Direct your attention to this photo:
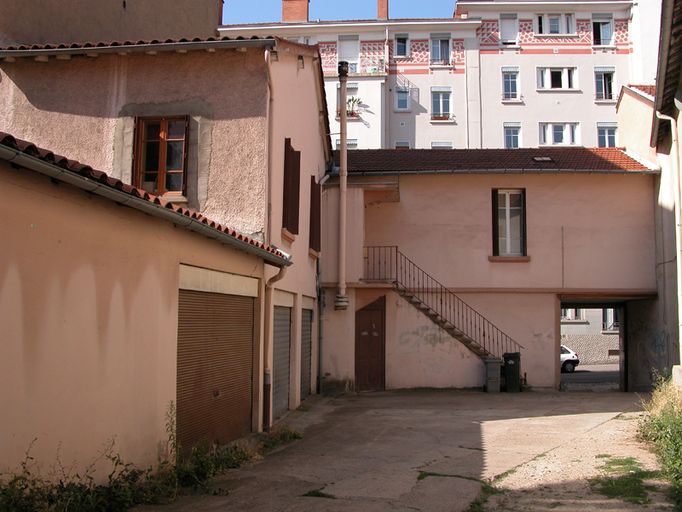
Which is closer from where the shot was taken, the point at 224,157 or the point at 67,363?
the point at 67,363

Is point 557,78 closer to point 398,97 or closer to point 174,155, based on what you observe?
point 398,97

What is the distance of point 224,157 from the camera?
11.3 meters

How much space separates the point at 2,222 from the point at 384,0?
40157 mm

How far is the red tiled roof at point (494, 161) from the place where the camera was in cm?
2006

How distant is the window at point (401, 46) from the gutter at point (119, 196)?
34484mm

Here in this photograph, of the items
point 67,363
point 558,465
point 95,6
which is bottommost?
point 558,465

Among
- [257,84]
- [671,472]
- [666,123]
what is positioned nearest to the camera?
[671,472]

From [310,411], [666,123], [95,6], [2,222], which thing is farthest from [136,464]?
[666,123]

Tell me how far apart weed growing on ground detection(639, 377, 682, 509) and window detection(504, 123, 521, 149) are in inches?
1194

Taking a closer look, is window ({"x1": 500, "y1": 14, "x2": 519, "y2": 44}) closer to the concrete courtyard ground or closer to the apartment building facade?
the apartment building facade

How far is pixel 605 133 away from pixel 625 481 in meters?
35.9

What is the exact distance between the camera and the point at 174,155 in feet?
37.8

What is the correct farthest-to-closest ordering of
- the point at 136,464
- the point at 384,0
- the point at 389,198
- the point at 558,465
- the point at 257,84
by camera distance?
the point at 384,0 < the point at 389,198 < the point at 257,84 < the point at 558,465 < the point at 136,464

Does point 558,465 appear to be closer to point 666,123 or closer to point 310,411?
point 310,411
